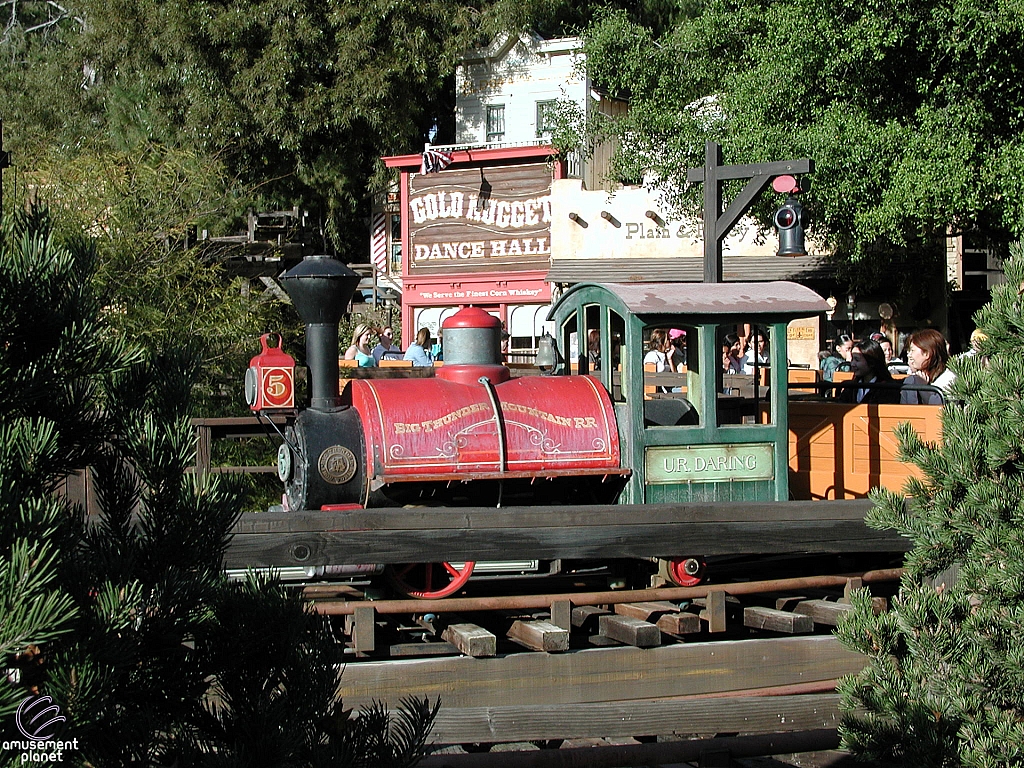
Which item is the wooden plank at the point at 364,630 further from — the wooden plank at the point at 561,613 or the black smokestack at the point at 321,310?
the black smokestack at the point at 321,310

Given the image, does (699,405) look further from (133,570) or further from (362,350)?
(362,350)

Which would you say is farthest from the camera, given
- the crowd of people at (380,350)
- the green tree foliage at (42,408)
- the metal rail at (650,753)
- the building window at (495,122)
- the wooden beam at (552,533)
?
the building window at (495,122)

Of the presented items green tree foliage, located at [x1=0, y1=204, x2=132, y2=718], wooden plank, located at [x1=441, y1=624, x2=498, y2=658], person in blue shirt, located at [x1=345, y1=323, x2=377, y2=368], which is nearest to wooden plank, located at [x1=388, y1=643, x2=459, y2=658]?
wooden plank, located at [x1=441, y1=624, x2=498, y2=658]

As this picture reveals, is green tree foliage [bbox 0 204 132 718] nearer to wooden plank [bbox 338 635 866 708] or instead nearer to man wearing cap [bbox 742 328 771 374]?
wooden plank [bbox 338 635 866 708]

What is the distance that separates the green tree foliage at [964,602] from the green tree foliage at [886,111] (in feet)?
31.2

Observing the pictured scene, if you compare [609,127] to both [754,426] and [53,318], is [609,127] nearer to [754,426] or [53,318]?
[754,426]

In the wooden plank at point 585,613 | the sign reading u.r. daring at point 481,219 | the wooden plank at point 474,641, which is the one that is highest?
the sign reading u.r. daring at point 481,219

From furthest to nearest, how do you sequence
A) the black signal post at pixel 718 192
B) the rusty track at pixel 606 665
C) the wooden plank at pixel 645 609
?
1. the black signal post at pixel 718 192
2. the wooden plank at pixel 645 609
3. the rusty track at pixel 606 665

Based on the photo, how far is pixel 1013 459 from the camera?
3.69 meters

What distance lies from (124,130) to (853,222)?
19.6 meters

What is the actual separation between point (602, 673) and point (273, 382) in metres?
2.81

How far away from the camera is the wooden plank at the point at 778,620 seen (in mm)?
6617

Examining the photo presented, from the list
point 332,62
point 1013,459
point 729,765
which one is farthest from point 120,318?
point 332,62

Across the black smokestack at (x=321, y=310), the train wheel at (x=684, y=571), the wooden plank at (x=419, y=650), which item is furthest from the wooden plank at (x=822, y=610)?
the black smokestack at (x=321, y=310)
